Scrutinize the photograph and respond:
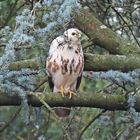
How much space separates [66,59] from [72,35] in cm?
32

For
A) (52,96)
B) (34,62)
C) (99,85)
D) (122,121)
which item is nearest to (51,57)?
(34,62)

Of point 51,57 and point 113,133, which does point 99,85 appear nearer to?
point 113,133

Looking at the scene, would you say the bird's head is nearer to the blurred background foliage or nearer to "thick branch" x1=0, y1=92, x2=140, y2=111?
the blurred background foliage

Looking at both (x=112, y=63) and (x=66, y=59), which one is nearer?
(x=112, y=63)

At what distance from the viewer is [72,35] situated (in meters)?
3.67

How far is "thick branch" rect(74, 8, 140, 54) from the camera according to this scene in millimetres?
4219

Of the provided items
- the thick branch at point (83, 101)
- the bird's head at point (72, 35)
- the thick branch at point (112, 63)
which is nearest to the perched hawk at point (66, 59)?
the bird's head at point (72, 35)

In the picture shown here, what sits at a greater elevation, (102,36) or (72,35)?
(72,35)

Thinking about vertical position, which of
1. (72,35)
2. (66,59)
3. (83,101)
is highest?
(72,35)

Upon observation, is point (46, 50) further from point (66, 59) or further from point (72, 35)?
point (66, 59)

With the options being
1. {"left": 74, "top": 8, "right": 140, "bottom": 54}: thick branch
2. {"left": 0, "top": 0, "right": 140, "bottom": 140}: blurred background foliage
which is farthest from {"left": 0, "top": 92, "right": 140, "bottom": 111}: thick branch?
{"left": 74, "top": 8, "right": 140, "bottom": 54}: thick branch

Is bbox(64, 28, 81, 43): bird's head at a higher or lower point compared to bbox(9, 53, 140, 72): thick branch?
higher

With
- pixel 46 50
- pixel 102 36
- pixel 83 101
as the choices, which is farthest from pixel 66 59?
pixel 83 101

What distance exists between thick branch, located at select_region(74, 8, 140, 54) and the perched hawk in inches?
12.8
